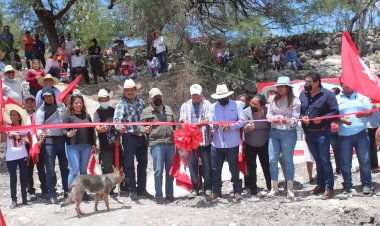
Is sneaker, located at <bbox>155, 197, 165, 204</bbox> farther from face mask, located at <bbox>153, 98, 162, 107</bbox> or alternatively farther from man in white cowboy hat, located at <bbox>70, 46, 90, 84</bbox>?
man in white cowboy hat, located at <bbox>70, 46, 90, 84</bbox>

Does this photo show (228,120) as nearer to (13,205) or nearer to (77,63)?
(13,205)

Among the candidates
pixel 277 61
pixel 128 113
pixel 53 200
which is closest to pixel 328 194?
pixel 128 113

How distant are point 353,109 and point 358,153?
27.7 inches

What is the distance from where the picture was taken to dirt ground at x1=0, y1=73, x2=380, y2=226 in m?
6.38

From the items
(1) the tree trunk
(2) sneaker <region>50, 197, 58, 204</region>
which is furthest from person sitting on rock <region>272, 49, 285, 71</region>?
(2) sneaker <region>50, 197, 58, 204</region>

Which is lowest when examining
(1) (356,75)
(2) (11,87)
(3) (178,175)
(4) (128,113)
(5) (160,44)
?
(3) (178,175)

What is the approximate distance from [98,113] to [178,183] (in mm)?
1767

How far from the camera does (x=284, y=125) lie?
7172 millimetres

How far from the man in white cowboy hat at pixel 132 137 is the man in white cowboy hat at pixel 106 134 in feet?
0.75

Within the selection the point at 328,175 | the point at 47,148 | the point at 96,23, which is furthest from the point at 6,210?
the point at 96,23

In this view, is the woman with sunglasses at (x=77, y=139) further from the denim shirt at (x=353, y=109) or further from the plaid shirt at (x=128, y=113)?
the denim shirt at (x=353, y=109)

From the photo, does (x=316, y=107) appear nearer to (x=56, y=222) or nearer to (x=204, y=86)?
(x=56, y=222)

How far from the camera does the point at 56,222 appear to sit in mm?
6531

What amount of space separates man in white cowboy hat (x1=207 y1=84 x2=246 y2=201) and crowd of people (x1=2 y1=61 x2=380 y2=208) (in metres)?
0.02
